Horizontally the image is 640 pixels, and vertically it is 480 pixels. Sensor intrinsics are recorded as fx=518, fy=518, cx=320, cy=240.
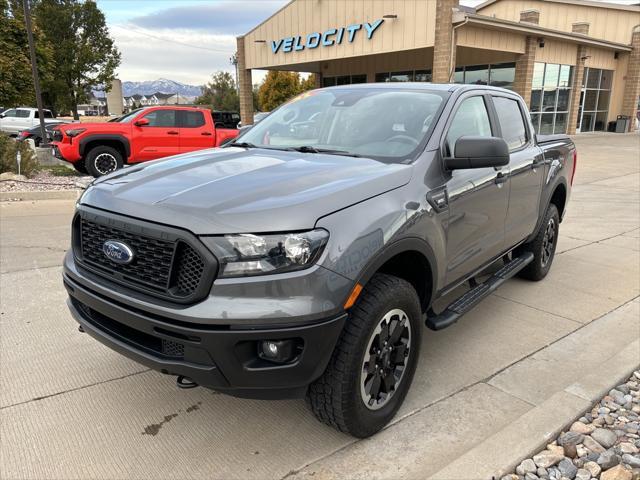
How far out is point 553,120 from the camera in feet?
83.1

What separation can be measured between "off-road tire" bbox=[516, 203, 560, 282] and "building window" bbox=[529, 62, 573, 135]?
19.9 meters

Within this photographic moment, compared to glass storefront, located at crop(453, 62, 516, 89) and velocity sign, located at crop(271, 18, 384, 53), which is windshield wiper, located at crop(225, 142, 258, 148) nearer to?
Answer: velocity sign, located at crop(271, 18, 384, 53)

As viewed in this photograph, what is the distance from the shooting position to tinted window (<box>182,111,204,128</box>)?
40.8ft

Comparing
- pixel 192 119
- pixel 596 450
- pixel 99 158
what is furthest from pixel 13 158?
pixel 596 450

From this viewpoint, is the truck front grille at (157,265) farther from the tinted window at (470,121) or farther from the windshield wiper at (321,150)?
the tinted window at (470,121)

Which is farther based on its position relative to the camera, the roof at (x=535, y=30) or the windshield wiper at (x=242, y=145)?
the roof at (x=535, y=30)

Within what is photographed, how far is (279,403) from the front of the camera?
118 inches

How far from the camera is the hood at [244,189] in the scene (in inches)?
86.1

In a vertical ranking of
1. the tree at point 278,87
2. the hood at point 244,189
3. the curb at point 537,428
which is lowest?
the curb at point 537,428

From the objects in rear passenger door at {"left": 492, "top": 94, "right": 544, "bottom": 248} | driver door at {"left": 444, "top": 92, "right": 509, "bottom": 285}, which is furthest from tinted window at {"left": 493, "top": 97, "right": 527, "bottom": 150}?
driver door at {"left": 444, "top": 92, "right": 509, "bottom": 285}

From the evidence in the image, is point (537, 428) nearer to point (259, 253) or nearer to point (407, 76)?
point (259, 253)

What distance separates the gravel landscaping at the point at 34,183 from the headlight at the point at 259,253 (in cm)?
841

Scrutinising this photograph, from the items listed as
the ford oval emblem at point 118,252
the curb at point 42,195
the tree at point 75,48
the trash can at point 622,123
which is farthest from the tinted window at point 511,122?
the tree at point 75,48

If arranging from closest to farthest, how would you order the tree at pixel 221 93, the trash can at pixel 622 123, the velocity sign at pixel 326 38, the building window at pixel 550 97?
1. the velocity sign at pixel 326 38
2. the building window at pixel 550 97
3. the trash can at pixel 622 123
4. the tree at pixel 221 93
